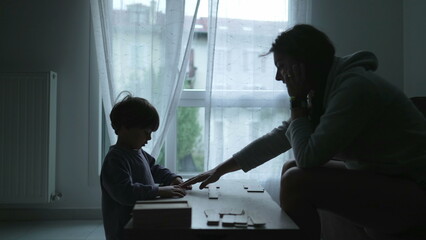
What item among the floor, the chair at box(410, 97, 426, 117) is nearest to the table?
the chair at box(410, 97, 426, 117)

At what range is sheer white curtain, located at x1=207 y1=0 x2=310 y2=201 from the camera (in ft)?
7.08

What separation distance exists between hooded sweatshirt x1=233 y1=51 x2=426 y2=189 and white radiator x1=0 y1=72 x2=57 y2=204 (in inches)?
60.2

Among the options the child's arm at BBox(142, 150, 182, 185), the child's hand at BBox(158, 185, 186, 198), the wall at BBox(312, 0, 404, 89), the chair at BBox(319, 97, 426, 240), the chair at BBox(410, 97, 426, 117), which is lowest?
the chair at BBox(319, 97, 426, 240)

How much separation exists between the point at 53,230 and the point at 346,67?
1.73 m

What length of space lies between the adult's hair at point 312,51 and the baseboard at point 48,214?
→ 1.62 meters

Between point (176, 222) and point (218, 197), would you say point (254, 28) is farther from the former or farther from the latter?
point (176, 222)

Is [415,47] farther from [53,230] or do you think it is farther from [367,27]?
[53,230]

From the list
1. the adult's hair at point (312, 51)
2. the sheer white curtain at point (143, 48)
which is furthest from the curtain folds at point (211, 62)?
the adult's hair at point (312, 51)

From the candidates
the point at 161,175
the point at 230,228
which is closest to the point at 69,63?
the point at 161,175

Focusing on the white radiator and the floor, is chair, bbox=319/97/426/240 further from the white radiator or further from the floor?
the white radiator

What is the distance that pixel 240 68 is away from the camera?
7.10ft

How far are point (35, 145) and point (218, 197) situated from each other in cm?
133

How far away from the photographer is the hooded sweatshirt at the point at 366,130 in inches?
39.2

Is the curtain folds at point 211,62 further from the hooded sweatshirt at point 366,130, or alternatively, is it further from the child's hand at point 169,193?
the hooded sweatshirt at point 366,130
